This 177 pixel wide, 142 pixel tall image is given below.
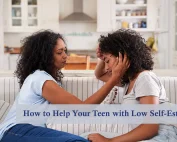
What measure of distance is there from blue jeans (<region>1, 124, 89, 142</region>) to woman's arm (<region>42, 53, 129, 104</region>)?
6.9 inches

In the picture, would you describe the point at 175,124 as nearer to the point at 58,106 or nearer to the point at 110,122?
the point at 110,122

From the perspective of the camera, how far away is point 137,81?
4.16ft

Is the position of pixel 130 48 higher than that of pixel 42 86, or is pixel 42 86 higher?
pixel 130 48

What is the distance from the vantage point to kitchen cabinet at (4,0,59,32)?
607 centimetres

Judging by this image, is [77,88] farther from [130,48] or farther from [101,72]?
[130,48]

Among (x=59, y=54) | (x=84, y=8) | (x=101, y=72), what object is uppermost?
(x=84, y=8)

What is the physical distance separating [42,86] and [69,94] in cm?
13

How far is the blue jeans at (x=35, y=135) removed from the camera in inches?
43.4

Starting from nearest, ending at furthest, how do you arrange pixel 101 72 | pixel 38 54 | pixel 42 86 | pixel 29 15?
pixel 42 86 → pixel 38 54 → pixel 101 72 → pixel 29 15

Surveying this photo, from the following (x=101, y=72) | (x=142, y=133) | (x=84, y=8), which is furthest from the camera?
(x=84, y=8)

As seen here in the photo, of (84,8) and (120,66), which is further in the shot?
(84,8)

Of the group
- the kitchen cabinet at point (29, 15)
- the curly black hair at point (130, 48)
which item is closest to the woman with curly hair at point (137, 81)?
the curly black hair at point (130, 48)

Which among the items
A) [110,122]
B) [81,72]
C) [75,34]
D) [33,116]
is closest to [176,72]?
[81,72]

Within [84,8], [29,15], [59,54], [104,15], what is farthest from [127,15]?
[59,54]
